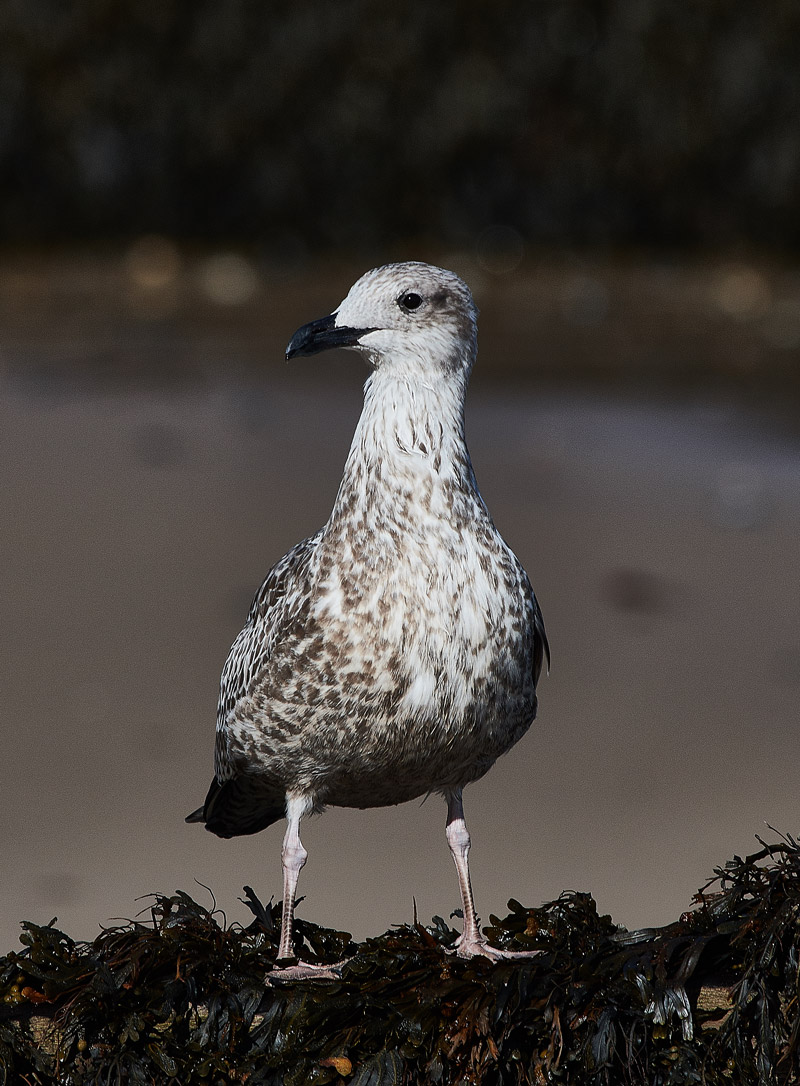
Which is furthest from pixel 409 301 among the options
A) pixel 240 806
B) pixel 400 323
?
pixel 240 806

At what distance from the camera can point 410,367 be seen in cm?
340

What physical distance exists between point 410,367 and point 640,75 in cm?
1225

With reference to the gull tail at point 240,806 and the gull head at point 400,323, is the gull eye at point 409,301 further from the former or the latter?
the gull tail at point 240,806

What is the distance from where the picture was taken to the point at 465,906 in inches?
140

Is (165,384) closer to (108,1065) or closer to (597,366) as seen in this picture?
(597,366)

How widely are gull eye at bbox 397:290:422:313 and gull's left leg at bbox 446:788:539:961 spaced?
4.26ft

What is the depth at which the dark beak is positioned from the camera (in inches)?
131

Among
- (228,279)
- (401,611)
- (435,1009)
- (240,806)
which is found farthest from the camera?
(228,279)

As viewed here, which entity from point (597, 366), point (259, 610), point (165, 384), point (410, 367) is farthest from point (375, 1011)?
point (597, 366)

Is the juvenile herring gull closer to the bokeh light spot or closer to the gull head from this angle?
the gull head

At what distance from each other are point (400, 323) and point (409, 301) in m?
0.06

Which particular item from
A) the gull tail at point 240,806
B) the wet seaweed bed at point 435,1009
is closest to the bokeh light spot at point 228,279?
the gull tail at point 240,806

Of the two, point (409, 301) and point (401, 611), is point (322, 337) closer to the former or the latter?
point (409, 301)

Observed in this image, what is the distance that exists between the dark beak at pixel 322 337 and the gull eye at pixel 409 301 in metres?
0.10
